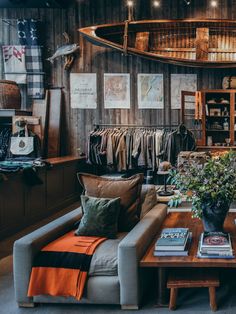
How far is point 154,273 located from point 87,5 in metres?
5.94

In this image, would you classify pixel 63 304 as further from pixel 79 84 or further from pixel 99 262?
pixel 79 84

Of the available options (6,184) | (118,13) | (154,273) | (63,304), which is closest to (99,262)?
(63,304)

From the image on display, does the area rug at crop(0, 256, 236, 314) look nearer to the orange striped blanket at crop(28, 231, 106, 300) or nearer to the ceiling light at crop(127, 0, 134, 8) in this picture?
the orange striped blanket at crop(28, 231, 106, 300)

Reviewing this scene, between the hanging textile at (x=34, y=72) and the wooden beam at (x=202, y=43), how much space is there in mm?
3040

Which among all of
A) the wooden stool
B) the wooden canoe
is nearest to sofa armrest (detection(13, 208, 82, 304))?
the wooden stool

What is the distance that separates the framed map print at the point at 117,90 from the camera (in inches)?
296

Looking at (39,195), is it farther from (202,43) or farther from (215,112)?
(202,43)

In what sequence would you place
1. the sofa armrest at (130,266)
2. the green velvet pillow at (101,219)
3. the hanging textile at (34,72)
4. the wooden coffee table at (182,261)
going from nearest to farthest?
the wooden coffee table at (182,261) → the sofa armrest at (130,266) → the green velvet pillow at (101,219) → the hanging textile at (34,72)

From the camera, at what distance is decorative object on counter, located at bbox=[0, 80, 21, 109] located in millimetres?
6793

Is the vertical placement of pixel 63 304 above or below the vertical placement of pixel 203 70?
below

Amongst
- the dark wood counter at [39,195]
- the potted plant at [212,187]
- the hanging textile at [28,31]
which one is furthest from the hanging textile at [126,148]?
the potted plant at [212,187]

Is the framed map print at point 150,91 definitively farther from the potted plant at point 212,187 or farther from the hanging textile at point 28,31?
the potted plant at point 212,187

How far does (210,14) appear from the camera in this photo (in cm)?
725

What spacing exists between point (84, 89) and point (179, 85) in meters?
1.87
